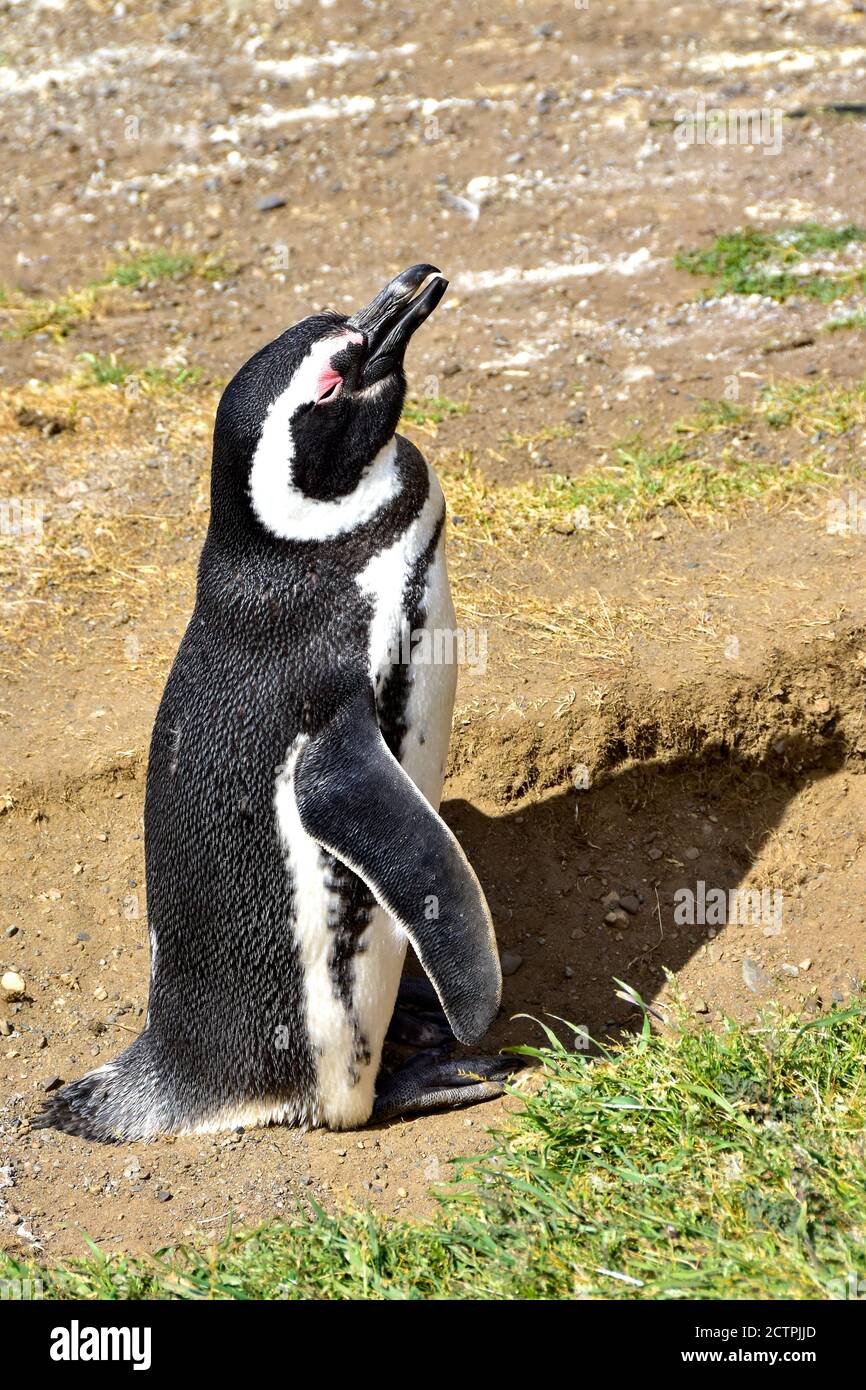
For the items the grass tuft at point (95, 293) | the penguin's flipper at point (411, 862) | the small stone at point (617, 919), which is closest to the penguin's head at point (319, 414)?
the penguin's flipper at point (411, 862)

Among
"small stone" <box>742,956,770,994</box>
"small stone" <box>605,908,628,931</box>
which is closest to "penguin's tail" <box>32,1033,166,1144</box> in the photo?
"small stone" <box>605,908,628,931</box>

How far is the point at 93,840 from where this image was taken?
14.5 feet

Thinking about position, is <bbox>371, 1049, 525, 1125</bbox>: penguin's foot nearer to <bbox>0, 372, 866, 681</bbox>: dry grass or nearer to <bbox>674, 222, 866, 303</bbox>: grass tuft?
<bbox>0, 372, 866, 681</bbox>: dry grass

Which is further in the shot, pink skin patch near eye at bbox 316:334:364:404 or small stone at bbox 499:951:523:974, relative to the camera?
small stone at bbox 499:951:523:974

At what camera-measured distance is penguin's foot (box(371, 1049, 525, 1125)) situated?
3590mm

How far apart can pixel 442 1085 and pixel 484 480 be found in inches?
105

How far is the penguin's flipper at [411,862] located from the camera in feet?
10.3

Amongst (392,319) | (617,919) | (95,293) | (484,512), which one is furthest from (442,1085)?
(95,293)

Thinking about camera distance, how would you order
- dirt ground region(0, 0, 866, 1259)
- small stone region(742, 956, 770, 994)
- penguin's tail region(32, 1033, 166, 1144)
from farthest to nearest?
dirt ground region(0, 0, 866, 1259)
small stone region(742, 956, 770, 994)
penguin's tail region(32, 1033, 166, 1144)

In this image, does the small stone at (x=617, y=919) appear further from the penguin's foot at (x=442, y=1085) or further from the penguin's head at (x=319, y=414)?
the penguin's head at (x=319, y=414)

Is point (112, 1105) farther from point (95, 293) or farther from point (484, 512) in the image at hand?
point (95, 293)

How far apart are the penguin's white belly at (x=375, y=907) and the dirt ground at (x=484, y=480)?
7.7 inches
